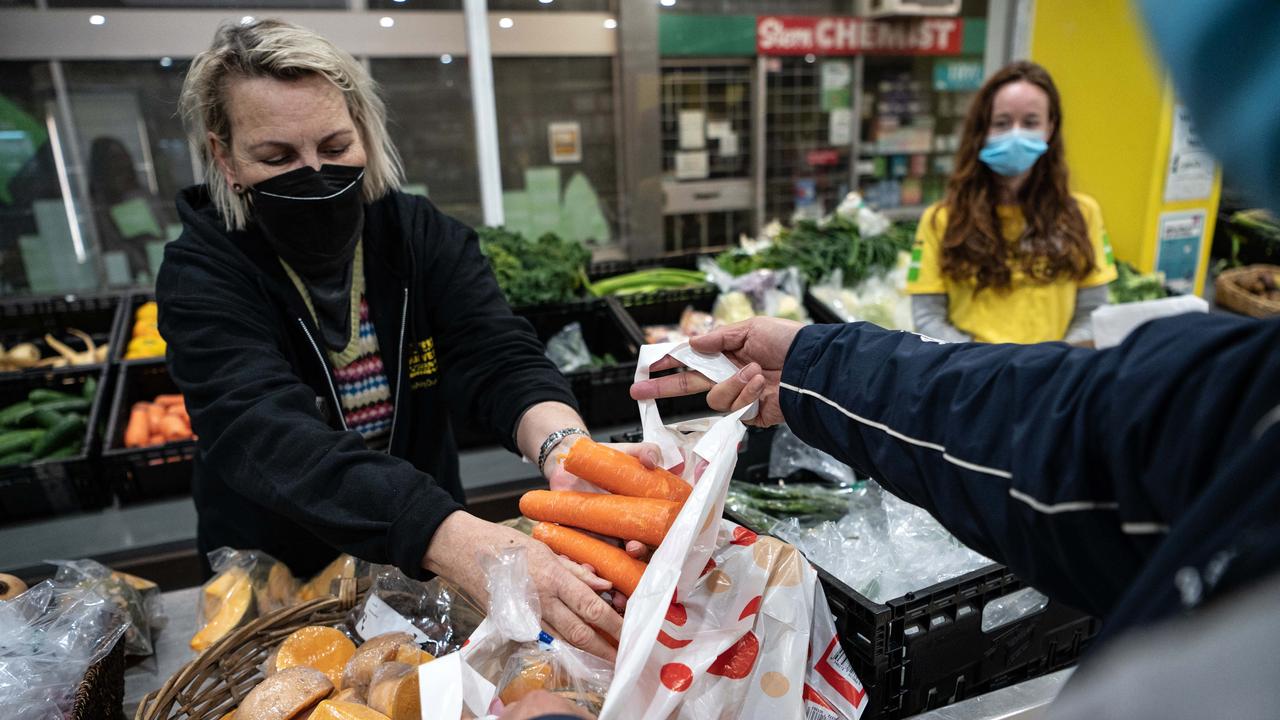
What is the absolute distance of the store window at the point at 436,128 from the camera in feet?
16.2

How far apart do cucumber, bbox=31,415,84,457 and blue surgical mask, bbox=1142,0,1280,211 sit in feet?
11.2

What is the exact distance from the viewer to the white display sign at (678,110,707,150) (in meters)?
5.66

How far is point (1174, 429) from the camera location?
2.36ft

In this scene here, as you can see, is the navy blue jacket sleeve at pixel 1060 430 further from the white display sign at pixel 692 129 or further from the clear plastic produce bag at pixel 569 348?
the white display sign at pixel 692 129

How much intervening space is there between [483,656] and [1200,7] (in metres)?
1.16

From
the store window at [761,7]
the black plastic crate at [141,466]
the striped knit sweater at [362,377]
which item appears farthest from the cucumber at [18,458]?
the store window at [761,7]

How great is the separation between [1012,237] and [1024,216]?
9 cm

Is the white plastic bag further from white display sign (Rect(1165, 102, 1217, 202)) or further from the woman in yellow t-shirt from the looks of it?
white display sign (Rect(1165, 102, 1217, 202))

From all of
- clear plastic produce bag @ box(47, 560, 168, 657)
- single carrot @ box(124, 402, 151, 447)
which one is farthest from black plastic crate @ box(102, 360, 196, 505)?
clear plastic produce bag @ box(47, 560, 168, 657)

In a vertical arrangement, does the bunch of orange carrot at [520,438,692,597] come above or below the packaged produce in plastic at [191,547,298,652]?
above

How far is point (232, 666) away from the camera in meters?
1.32

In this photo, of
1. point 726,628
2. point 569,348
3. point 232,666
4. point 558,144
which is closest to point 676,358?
point 726,628

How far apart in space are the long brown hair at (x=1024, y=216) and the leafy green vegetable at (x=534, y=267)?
5.41ft

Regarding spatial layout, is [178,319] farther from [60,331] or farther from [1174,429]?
[60,331]
